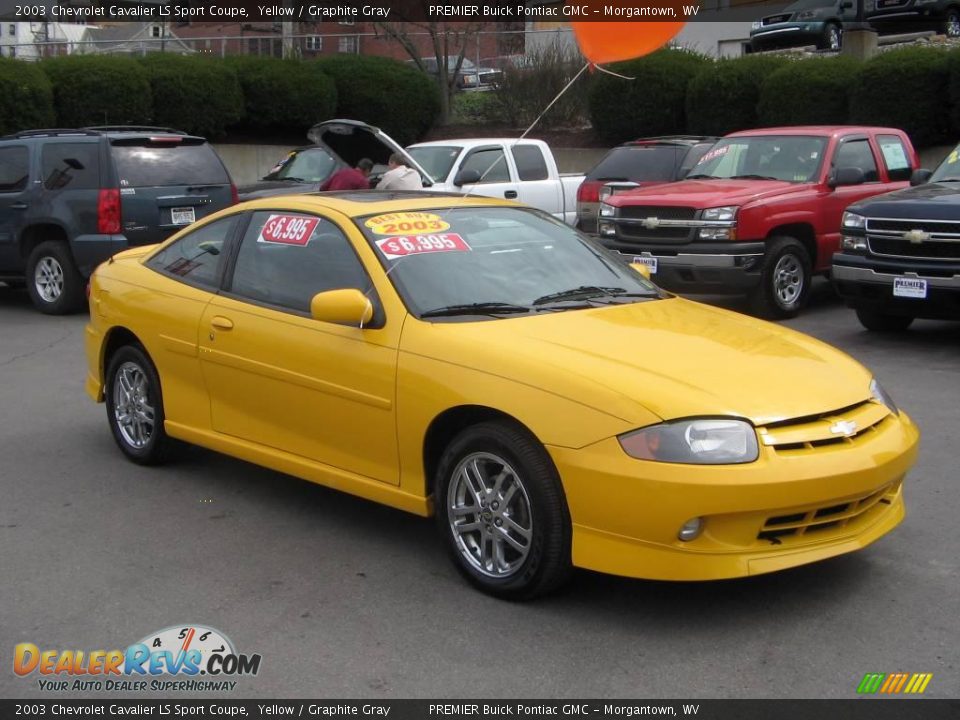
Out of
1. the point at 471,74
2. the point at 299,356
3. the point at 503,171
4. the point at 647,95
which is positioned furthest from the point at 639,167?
the point at 471,74

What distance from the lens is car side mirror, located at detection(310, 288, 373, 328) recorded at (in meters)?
5.06

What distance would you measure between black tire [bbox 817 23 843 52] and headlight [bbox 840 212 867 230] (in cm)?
1729

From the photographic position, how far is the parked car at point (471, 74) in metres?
26.7

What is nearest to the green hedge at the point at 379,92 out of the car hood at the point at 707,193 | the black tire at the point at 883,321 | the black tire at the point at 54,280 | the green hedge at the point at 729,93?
the green hedge at the point at 729,93

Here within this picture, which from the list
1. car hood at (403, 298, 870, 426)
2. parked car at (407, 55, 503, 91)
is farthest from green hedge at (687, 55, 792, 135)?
car hood at (403, 298, 870, 426)

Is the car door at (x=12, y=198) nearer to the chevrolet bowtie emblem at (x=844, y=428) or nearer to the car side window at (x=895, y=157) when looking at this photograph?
the car side window at (x=895, y=157)

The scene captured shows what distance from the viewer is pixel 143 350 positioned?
6578mm

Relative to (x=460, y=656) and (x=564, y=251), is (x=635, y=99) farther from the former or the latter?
(x=460, y=656)

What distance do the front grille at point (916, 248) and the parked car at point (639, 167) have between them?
182 inches

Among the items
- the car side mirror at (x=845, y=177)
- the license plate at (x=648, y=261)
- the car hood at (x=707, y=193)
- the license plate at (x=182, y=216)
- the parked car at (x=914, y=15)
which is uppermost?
the parked car at (x=914, y=15)

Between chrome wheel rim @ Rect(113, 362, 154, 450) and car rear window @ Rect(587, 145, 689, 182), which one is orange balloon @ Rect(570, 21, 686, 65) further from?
car rear window @ Rect(587, 145, 689, 182)

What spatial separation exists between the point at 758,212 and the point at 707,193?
54 cm

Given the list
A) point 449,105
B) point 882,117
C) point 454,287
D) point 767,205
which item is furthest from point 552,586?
point 449,105

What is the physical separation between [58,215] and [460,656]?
31.8 feet
